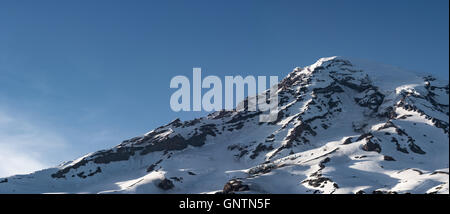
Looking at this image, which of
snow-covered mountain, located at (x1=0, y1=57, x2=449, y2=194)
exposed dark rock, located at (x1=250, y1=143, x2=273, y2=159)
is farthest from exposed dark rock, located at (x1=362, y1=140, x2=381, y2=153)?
exposed dark rock, located at (x1=250, y1=143, x2=273, y2=159)

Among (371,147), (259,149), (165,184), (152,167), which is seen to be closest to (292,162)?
(259,149)

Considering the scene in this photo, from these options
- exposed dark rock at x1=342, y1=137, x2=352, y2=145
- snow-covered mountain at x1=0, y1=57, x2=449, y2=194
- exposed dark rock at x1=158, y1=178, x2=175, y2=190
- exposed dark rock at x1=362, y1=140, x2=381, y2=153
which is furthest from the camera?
exposed dark rock at x1=342, y1=137, x2=352, y2=145

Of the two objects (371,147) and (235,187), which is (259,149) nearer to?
(371,147)

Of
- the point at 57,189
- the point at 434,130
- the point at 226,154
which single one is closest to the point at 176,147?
the point at 226,154

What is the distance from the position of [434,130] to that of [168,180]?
3969 inches

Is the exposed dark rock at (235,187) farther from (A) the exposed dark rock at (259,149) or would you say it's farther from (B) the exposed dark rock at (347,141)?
(B) the exposed dark rock at (347,141)

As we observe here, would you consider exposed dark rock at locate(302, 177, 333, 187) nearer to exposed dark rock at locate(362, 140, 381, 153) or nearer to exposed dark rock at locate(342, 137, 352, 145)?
exposed dark rock at locate(362, 140, 381, 153)

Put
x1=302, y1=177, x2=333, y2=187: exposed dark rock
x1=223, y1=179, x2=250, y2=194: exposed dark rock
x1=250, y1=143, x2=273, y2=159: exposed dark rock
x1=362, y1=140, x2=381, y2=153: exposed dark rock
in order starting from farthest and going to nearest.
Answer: x1=250, y1=143, x2=273, y2=159: exposed dark rock < x1=362, y1=140, x2=381, y2=153: exposed dark rock < x1=302, y1=177, x2=333, y2=187: exposed dark rock < x1=223, y1=179, x2=250, y2=194: exposed dark rock

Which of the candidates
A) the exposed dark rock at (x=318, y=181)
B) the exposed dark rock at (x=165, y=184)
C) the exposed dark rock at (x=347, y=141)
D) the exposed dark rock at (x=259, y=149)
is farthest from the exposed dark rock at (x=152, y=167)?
the exposed dark rock at (x=347, y=141)

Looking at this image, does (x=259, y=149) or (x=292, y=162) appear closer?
(x=292, y=162)

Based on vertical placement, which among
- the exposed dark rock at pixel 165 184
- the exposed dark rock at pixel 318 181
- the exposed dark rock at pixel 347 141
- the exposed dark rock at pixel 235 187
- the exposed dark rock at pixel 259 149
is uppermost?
the exposed dark rock at pixel 347 141

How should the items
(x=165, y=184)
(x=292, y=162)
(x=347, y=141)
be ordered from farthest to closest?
(x=347, y=141) < (x=292, y=162) < (x=165, y=184)
